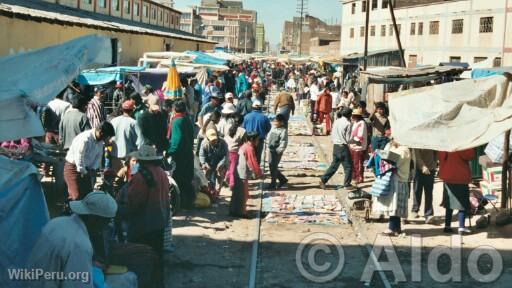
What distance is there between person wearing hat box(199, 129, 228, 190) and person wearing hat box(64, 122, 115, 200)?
2932mm

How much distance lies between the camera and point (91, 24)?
22.1 m

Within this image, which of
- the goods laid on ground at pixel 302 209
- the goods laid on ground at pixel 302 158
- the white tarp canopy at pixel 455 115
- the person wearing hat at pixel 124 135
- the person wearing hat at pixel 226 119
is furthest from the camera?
the goods laid on ground at pixel 302 158

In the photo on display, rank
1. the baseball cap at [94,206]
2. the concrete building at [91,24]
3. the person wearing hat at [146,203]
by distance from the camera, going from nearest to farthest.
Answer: the baseball cap at [94,206] → the person wearing hat at [146,203] → the concrete building at [91,24]

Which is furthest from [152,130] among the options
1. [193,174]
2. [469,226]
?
[469,226]

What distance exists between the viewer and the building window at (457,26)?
4245 centimetres

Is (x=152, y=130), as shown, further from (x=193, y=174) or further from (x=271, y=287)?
(x=271, y=287)

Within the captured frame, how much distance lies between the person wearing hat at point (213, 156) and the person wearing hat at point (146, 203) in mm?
4463

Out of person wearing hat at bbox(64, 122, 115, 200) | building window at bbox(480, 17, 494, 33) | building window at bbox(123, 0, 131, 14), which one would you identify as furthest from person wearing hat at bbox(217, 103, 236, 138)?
building window at bbox(123, 0, 131, 14)

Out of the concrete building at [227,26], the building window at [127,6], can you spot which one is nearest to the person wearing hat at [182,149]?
the building window at [127,6]

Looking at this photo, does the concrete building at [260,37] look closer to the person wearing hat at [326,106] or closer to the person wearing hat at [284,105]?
the person wearing hat at [326,106]

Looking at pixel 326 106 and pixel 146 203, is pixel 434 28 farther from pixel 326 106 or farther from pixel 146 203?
pixel 146 203

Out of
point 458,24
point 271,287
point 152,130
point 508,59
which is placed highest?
point 458,24

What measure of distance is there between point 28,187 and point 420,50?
1825 inches

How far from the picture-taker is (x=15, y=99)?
482cm
